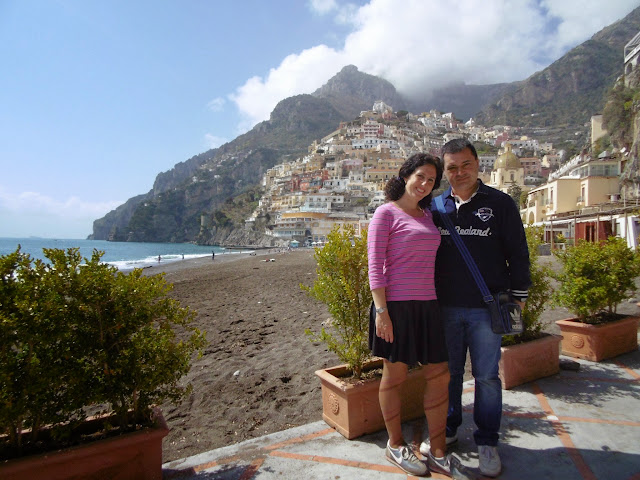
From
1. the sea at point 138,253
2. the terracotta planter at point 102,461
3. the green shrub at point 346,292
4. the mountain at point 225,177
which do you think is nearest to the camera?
the terracotta planter at point 102,461

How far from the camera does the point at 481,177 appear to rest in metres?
74.3

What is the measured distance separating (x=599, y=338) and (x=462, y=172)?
2778 mm

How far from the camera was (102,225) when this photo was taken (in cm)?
17938

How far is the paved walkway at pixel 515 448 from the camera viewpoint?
84.0 inches

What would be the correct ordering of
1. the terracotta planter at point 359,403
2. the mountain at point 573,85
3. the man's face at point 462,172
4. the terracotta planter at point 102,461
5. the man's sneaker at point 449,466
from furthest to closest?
the mountain at point 573,85, the terracotta planter at point 359,403, the man's face at point 462,172, the man's sneaker at point 449,466, the terracotta planter at point 102,461

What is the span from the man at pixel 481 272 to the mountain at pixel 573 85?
454 feet

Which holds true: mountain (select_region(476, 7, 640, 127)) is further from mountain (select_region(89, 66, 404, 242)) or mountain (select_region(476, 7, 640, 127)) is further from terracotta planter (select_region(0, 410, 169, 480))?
terracotta planter (select_region(0, 410, 169, 480))

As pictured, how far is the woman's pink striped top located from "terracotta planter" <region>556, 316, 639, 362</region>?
2.57 meters

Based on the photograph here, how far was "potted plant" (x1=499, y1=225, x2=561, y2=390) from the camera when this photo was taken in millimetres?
3219

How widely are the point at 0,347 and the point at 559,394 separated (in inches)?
148

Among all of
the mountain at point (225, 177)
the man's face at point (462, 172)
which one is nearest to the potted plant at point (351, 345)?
the man's face at point (462, 172)

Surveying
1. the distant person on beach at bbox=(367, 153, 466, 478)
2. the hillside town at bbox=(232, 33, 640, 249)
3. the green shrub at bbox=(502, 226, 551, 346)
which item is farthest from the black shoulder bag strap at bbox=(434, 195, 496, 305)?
the hillside town at bbox=(232, 33, 640, 249)

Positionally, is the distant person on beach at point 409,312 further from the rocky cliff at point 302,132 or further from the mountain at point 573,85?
the mountain at point 573,85

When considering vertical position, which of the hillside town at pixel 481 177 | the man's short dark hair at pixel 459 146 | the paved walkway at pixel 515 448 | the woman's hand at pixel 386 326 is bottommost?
the paved walkway at pixel 515 448
